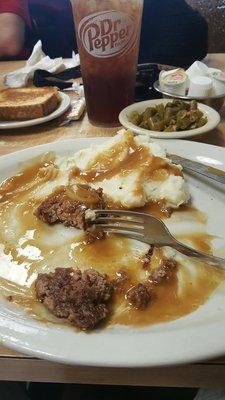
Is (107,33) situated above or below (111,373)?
above

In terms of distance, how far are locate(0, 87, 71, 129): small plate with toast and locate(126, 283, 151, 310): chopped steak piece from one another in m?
0.99

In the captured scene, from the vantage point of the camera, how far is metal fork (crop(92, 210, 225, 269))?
0.79m

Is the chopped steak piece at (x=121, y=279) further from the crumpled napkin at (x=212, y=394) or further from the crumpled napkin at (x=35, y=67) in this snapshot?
the crumpled napkin at (x=35, y=67)

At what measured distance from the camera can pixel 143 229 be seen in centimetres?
87

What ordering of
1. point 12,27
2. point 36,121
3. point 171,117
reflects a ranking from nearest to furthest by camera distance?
1. point 171,117
2. point 36,121
3. point 12,27

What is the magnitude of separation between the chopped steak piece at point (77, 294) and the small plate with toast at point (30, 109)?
3.02 feet

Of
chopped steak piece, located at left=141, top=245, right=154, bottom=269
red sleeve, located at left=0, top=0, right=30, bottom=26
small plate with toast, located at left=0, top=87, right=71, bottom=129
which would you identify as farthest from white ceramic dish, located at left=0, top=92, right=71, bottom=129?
red sleeve, located at left=0, top=0, right=30, bottom=26

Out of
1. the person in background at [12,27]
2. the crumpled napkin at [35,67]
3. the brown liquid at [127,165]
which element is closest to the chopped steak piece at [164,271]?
the brown liquid at [127,165]

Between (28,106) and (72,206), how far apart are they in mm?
773

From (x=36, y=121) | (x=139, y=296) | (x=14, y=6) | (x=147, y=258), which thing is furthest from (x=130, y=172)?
(x=14, y=6)

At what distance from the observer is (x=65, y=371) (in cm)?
72

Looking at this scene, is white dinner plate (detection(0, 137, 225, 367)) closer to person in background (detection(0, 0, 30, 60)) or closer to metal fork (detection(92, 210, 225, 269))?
metal fork (detection(92, 210, 225, 269))

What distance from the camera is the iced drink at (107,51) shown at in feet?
4.20

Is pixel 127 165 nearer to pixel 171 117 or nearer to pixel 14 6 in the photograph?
pixel 171 117
